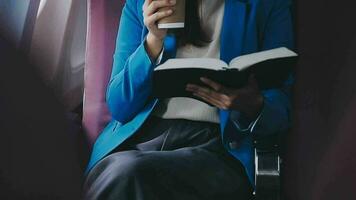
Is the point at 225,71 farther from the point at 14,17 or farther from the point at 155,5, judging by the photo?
the point at 14,17

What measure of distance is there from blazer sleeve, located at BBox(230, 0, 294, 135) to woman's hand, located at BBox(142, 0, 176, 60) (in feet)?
0.55

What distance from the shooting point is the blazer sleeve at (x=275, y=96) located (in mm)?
909

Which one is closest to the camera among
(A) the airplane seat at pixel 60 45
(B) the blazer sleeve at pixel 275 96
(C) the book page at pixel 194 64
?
(C) the book page at pixel 194 64

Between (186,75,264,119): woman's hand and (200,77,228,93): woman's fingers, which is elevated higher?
(200,77,228,93): woman's fingers

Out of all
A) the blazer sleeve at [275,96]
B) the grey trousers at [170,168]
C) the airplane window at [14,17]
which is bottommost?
the grey trousers at [170,168]

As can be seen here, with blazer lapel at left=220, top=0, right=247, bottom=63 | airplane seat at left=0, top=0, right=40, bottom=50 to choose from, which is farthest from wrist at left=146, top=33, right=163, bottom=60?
airplane seat at left=0, top=0, right=40, bottom=50

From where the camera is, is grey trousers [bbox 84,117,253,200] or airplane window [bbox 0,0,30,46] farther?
airplane window [bbox 0,0,30,46]

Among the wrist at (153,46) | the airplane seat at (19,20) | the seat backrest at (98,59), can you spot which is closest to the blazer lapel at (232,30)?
the wrist at (153,46)

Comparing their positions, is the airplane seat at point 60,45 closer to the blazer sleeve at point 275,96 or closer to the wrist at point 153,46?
the wrist at point 153,46

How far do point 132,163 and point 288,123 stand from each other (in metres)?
0.29

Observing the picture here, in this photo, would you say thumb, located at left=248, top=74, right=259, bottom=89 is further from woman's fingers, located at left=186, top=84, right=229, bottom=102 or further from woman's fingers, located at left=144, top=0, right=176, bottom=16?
woman's fingers, located at left=144, top=0, right=176, bottom=16

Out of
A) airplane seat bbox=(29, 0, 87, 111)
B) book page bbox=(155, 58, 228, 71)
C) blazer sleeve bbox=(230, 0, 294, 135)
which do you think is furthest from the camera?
airplane seat bbox=(29, 0, 87, 111)

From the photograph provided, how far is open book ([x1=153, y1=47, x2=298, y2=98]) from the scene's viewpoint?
0.79 meters

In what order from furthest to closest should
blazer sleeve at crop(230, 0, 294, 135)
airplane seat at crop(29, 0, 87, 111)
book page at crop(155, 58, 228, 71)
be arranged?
airplane seat at crop(29, 0, 87, 111) → blazer sleeve at crop(230, 0, 294, 135) → book page at crop(155, 58, 228, 71)
